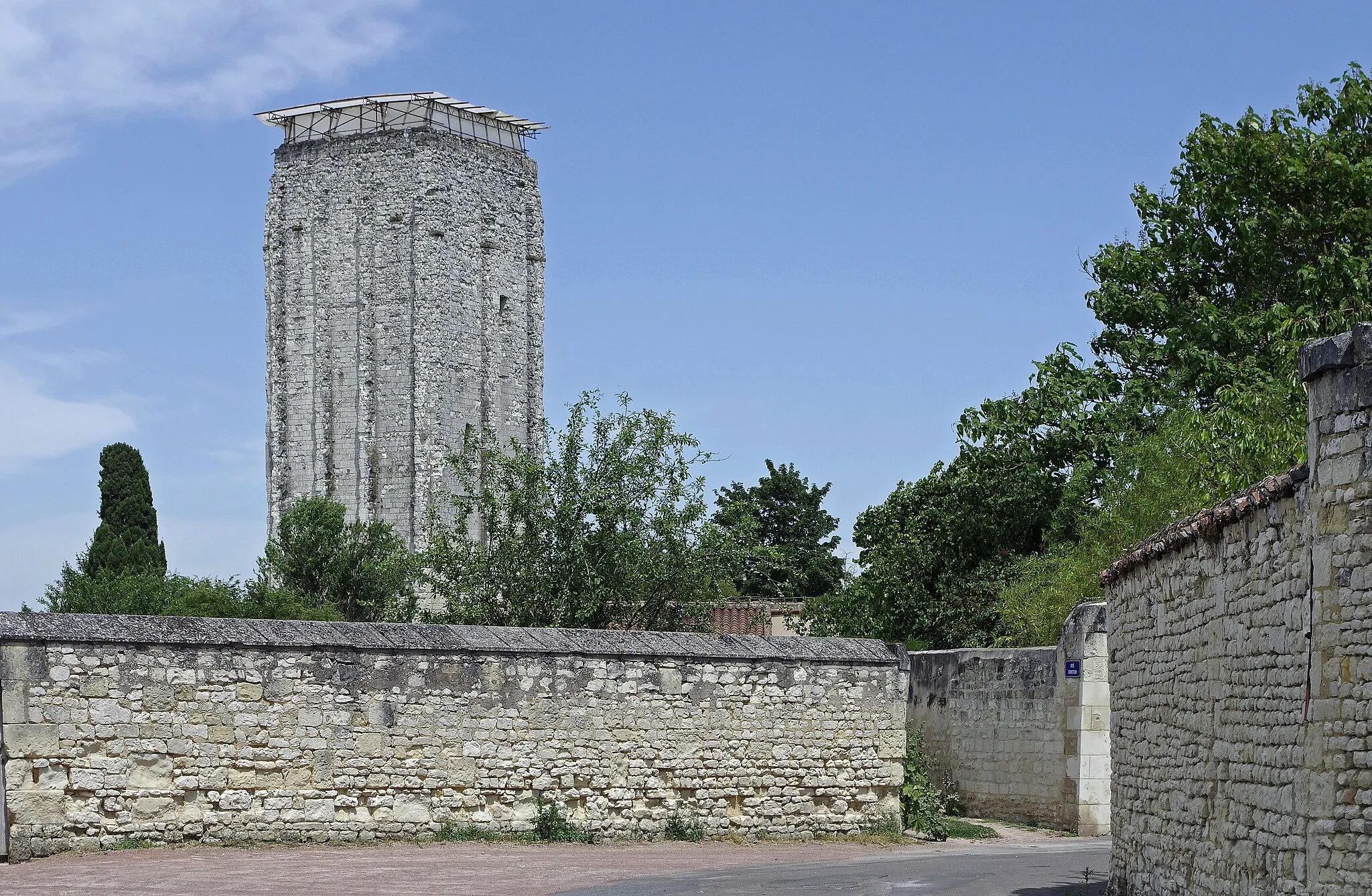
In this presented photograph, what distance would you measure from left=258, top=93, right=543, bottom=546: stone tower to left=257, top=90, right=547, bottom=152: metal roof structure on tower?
0.06m

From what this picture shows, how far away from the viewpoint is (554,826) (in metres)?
15.7

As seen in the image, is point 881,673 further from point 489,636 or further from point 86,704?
point 86,704

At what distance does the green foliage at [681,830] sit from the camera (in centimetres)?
1642

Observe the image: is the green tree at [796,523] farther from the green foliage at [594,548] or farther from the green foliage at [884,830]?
the green foliage at [884,830]

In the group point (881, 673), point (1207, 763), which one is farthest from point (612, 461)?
point (1207, 763)

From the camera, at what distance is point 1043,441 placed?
97.6ft

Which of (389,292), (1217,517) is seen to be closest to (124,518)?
(389,292)

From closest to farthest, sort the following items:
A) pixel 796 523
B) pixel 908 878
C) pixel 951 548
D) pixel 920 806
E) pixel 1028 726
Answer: pixel 908 878 → pixel 920 806 → pixel 1028 726 → pixel 951 548 → pixel 796 523

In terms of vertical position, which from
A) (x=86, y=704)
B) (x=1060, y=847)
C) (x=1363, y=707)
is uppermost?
(x=1363, y=707)

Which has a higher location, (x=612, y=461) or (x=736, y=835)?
(x=612, y=461)

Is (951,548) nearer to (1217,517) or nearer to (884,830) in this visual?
(884,830)

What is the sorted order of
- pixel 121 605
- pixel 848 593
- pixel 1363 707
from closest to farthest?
pixel 1363 707
pixel 848 593
pixel 121 605

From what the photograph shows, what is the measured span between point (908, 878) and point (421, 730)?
4.86 m

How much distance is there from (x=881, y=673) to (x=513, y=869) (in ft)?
19.2
